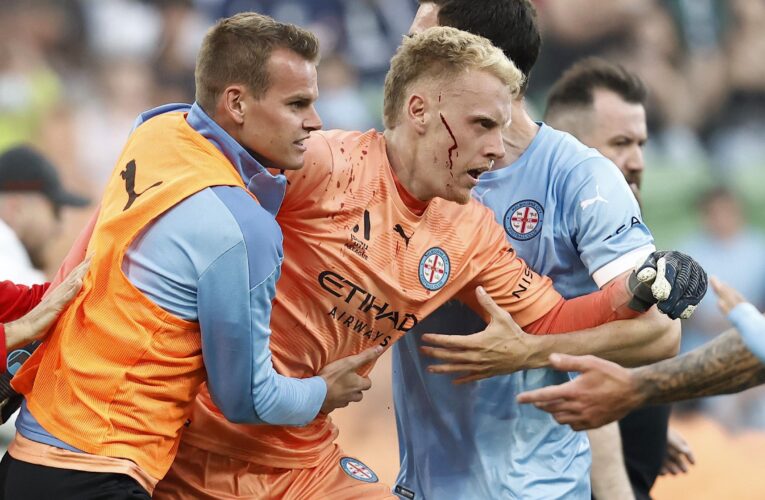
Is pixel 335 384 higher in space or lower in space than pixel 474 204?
lower

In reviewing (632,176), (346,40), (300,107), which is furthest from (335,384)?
(346,40)

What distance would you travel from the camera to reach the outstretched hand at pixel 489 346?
13.0 ft

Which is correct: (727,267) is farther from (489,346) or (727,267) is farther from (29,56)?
(489,346)

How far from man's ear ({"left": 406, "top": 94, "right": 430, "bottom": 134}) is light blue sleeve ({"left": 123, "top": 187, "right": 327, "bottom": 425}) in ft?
2.71

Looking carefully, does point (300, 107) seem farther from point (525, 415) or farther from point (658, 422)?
point (658, 422)

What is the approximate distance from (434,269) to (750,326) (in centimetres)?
111

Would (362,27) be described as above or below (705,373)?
above

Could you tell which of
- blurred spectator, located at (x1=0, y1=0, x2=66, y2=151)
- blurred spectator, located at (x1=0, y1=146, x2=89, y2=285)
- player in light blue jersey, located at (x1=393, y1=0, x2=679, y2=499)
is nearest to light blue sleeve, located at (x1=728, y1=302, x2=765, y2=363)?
player in light blue jersey, located at (x1=393, y1=0, x2=679, y2=499)

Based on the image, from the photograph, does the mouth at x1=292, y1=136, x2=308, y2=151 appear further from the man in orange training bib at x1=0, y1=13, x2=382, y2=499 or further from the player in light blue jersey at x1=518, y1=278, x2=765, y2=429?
the player in light blue jersey at x1=518, y1=278, x2=765, y2=429

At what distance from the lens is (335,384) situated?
12.5 feet

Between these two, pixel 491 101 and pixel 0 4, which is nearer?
pixel 491 101

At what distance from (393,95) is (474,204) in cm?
47

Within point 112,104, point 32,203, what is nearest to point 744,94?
point 112,104

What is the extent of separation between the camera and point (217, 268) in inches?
126
